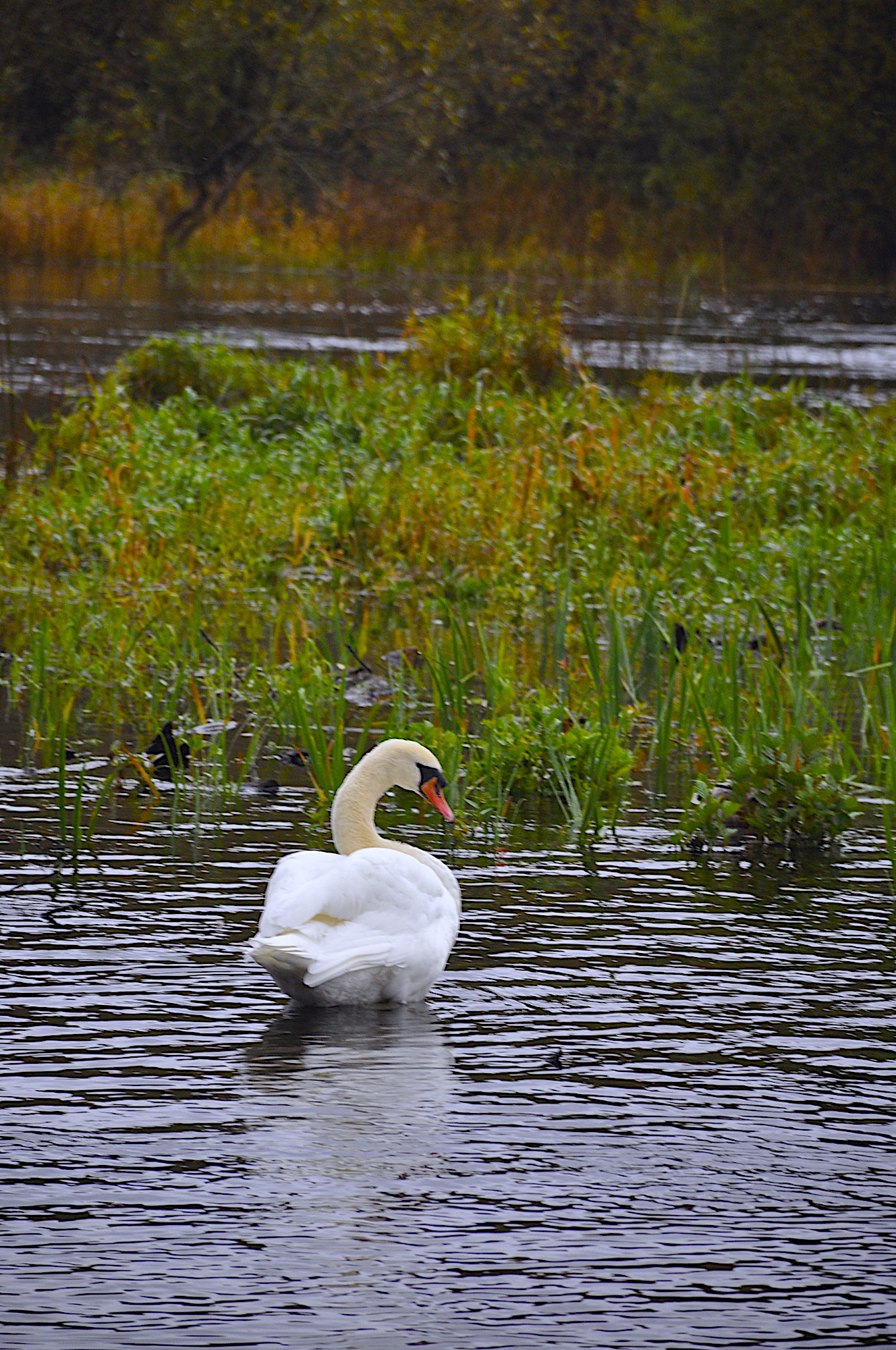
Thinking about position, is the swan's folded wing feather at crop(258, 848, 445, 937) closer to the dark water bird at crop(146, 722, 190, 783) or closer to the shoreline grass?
the dark water bird at crop(146, 722, 190, 783)

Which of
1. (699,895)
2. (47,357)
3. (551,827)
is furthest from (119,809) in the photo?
(47,357)

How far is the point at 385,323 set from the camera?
2686cm

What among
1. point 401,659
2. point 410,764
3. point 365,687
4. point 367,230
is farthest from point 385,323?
point 410,764

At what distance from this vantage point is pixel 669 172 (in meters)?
45.1

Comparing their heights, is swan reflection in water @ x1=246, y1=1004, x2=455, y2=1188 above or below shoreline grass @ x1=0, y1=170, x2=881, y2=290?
below

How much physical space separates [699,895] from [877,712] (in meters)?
2.36

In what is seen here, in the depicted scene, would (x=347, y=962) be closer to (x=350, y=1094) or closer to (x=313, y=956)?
(x=313, y=956)

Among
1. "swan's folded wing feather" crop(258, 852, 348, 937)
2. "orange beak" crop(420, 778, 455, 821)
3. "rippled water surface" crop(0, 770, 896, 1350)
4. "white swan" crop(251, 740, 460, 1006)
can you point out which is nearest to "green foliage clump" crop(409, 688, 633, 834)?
"rippled water surface" crop(0, 770, 896, 1350)

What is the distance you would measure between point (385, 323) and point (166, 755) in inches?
778

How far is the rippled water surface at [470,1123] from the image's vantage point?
370 cm

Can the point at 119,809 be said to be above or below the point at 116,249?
below

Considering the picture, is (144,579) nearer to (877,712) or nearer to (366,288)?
(877,712)

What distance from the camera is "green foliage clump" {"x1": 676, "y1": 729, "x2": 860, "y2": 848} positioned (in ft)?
22.9

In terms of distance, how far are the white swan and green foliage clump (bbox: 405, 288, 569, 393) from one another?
12.1 metres
